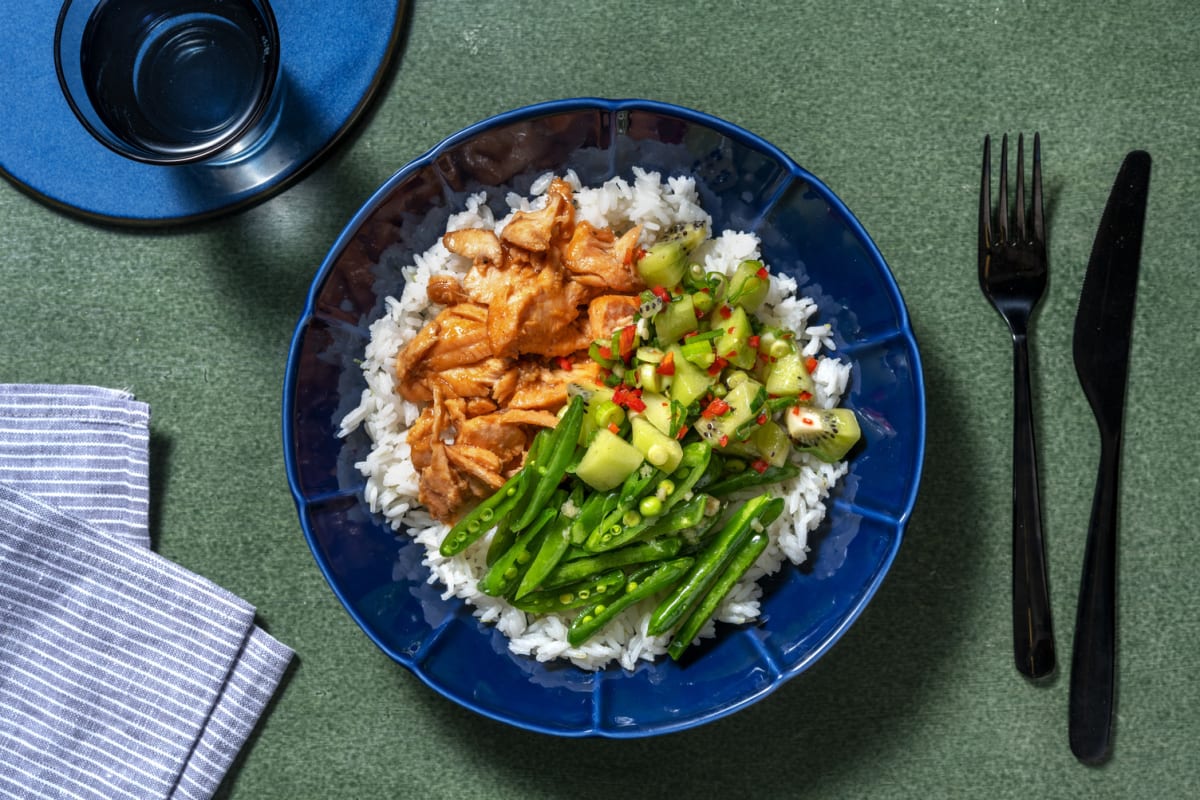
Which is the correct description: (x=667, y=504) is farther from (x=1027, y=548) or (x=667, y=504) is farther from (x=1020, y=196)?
(x=1020, y=196)

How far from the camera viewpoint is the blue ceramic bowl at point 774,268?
200 centimetres

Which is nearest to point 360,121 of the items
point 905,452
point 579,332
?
point 579,332

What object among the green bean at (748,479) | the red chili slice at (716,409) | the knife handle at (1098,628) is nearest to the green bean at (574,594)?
the green bean at (748,479)

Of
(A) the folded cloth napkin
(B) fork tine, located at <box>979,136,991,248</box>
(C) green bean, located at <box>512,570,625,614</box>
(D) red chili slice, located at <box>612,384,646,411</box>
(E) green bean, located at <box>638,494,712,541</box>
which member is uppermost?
(B) fork tine, located at <box>979,136,991,248</box>

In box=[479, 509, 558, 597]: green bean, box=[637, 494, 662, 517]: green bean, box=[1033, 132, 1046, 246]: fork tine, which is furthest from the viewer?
box=[1033, 132, 1046, 246]: fork tine

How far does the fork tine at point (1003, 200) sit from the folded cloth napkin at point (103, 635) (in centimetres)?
205

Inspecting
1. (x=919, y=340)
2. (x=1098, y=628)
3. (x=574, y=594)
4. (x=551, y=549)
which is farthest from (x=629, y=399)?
(x=1098, y=628)

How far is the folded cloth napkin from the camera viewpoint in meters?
2.22

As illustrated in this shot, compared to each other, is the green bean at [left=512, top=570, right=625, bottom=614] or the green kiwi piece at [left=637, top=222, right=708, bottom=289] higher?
the green kiwi piece at [left=637, top=222, right=708, bottom=289]

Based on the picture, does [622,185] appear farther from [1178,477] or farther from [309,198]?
[1178,477]

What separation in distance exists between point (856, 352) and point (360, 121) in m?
1.35

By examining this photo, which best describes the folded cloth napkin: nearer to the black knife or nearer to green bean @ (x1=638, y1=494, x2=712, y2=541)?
green bean @ (x1=638, y1=494, x2=712, y2=541)

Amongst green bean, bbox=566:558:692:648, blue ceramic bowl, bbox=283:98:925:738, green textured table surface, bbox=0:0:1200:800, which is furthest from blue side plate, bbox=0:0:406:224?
green bean, bbox=566:558:692:648

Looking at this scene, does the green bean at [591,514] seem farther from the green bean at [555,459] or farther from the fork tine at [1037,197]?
the fork tine at [1037,197]
